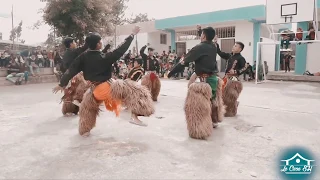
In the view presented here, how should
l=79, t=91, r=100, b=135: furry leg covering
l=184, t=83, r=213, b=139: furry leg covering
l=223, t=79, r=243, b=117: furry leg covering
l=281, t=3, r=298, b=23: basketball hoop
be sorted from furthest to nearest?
1. l=281, t=3, r=298, b=23: basketball hoop
2. l=223, t=79, r=243, b=117: furry leg covering
3. l=79, t=91, r=100, b=135: furry leg covering
4. l=184, t=83, r=213, b=139: furry leg covering

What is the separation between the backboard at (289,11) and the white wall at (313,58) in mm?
3027

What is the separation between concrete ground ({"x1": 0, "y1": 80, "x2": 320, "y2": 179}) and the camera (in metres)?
3.01

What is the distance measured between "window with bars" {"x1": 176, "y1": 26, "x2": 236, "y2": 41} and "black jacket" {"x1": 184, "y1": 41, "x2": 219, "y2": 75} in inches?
570

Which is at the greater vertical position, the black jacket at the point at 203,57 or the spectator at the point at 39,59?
the spectator at the point at 39,59

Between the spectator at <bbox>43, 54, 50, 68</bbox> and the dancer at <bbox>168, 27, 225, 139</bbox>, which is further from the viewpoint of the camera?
the spectator at <bbox>43, 54, 50, 68</bbox>

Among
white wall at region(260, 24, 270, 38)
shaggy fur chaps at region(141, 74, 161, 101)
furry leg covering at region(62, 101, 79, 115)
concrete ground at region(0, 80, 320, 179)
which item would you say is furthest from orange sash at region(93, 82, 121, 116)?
white wall at region(260, 24, 270, 38)

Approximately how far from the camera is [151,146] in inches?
153

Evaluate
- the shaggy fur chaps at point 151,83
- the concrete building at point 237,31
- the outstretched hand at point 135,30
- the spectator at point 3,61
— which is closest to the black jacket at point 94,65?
the outstretched hand at point 135,30

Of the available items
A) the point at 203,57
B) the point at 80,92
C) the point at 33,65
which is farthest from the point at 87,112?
the point at 33,65

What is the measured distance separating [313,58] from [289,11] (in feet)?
11.7

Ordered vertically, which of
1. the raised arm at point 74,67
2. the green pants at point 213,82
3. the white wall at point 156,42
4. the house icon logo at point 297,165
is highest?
the white wall at point 156,42

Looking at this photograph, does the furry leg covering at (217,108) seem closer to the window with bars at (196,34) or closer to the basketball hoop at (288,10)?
the basketball hoop at (288,10)

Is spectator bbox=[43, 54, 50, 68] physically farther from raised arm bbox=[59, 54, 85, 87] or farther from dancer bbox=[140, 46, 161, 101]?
raised arm bbox=[59, 54, 85, 87]

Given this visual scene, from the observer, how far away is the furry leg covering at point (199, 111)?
4.13 metres
